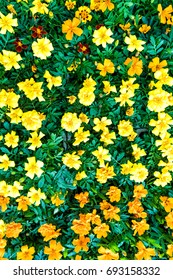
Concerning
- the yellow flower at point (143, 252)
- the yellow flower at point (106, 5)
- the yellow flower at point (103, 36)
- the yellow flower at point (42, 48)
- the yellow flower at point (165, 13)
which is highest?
the yellow flower at point (106, 5)

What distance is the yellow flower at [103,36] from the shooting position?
5.91 feet

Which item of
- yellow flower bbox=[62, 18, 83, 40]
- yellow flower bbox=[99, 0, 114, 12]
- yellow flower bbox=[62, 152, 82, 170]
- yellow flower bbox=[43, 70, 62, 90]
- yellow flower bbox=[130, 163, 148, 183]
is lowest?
yellow flower bbox=[130, 163, 148, 183]

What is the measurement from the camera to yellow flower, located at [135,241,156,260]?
1995 mm

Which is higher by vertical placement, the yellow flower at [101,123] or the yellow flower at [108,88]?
the yellow flower at [108,88]

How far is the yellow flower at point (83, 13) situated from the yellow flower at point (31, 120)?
490 millimetres

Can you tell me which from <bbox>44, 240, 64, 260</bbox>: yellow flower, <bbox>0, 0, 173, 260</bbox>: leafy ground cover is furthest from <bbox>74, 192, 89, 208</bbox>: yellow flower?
<bbox>44, 240, 64, 260</bbox>: yellow flower

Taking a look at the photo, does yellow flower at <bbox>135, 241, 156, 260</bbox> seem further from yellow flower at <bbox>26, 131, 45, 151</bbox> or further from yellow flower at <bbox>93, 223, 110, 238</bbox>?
yellow flower at <bbox>26, 131, 45, 151</bbox>

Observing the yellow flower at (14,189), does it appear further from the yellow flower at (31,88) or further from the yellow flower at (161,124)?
the yellow flower at (161,124)

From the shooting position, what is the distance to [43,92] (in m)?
1.88

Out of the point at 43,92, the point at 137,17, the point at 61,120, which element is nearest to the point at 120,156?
the point at 61,120

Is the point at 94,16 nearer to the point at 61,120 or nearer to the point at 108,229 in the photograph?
the point at 61,120

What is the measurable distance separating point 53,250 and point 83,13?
1176 millimetres

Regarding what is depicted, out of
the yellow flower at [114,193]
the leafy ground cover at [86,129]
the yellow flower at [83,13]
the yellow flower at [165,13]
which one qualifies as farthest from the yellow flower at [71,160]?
the yellow flower at [165,13]

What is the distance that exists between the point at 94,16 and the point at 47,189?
876 millimetres
